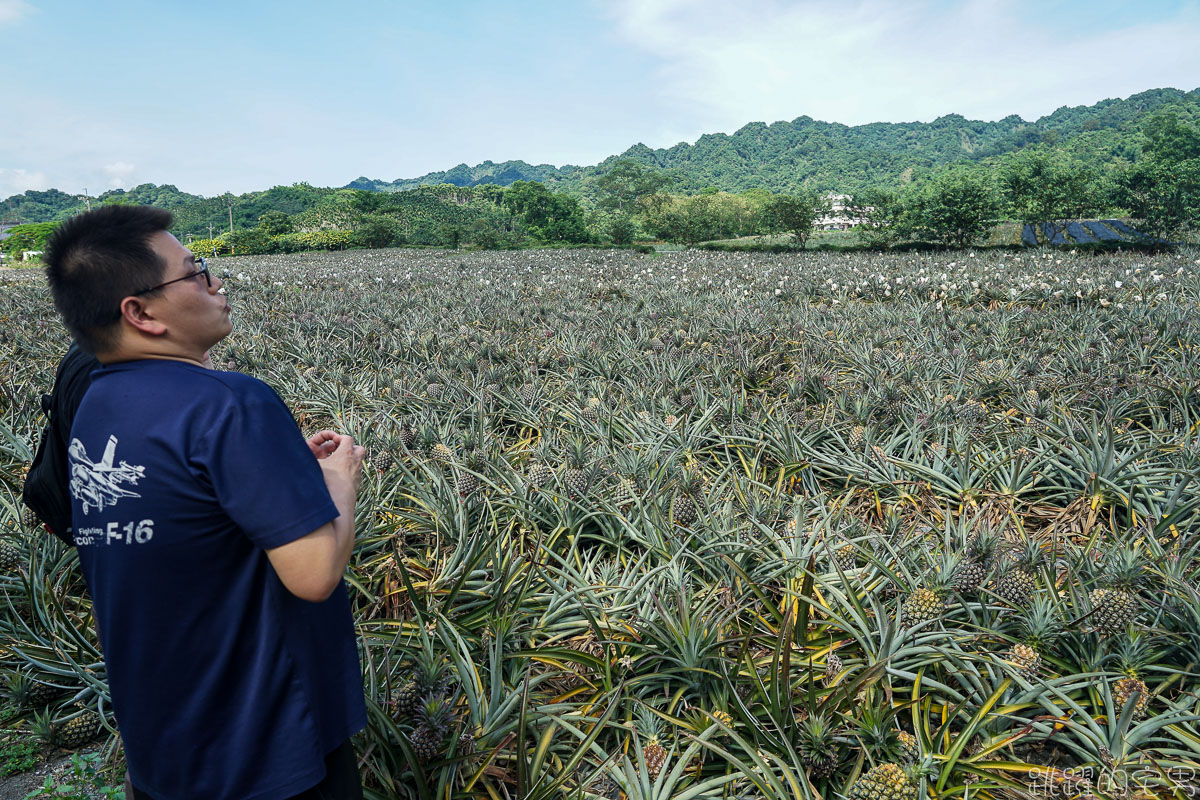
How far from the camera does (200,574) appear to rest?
1127 millimetres

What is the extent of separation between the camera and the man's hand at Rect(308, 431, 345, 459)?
1439 millimetres

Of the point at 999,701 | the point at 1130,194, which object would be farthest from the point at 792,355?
Result: the point at 1130,194

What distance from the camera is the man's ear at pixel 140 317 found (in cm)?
113

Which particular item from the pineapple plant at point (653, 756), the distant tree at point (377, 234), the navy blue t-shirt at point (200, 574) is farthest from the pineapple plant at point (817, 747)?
the distant tree at point (377, 234)

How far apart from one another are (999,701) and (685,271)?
13159 millimetres

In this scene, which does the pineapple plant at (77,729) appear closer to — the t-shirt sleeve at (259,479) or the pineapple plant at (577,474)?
the t-shirt sleeve at (259,479)

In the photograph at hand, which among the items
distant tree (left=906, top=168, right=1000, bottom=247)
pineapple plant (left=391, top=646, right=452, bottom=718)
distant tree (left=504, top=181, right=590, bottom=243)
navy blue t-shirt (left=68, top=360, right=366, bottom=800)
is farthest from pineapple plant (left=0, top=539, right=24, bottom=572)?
distant tree (left=504, top=181, right=590, bottom=243)

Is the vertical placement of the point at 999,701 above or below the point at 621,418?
below

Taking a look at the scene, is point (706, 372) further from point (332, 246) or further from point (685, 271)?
point (332, 246)

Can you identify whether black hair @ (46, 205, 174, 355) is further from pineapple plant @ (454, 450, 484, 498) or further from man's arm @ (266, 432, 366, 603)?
pineapple plant @ (454, 450, 484, 498)

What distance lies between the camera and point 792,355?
6152 mm

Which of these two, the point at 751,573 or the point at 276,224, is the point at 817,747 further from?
the point at 276,224

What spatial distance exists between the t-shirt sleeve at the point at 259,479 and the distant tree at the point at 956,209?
92.3 ft

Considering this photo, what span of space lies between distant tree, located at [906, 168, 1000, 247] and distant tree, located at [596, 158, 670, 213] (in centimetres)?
6837
